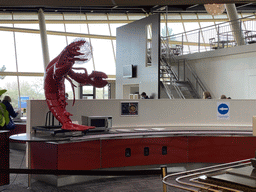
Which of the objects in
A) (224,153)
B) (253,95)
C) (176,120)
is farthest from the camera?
(253,95)

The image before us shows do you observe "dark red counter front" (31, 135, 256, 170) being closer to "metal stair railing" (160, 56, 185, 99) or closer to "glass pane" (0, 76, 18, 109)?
"metal stair railing" (160, 56, 185, 99)

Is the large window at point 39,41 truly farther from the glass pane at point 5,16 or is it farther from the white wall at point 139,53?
the white wall at point 139,53

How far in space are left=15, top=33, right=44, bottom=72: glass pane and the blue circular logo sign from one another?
Answer: 11.9 metres

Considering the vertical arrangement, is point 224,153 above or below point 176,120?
below

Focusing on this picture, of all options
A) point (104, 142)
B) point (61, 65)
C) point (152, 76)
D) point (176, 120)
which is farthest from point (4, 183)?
point (152, 76)

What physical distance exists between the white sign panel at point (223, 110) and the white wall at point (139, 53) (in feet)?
17.5

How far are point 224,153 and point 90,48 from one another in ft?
9.31

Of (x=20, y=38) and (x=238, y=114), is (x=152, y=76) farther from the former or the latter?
(x=20, y=38)

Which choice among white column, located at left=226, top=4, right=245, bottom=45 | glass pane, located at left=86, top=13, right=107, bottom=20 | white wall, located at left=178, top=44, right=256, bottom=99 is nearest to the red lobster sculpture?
white wall, located at left=178, top=44, right=256, bottom=99

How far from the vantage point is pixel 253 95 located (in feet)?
34.0

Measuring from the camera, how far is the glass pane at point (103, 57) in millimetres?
18156

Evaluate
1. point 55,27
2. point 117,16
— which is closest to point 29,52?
point 55,27

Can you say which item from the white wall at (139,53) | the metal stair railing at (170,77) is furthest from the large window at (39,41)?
the white wall at (139,53)

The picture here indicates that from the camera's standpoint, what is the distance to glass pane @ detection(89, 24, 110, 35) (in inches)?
733
